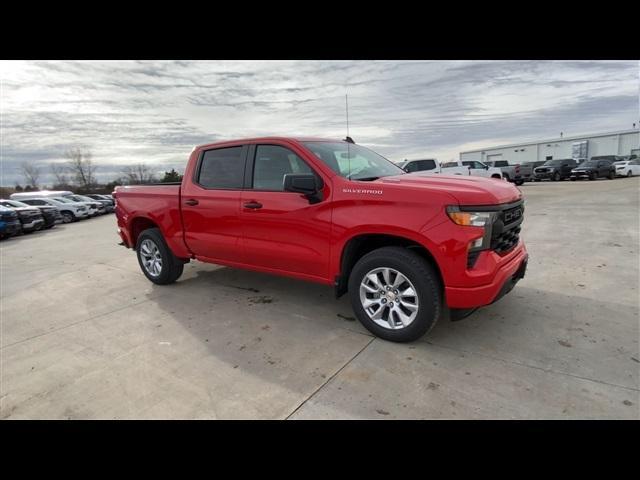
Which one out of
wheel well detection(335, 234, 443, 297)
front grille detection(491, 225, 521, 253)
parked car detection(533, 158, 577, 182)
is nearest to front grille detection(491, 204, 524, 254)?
front grille detection(491, 225, 521, 253)

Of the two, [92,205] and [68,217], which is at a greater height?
[92,205]

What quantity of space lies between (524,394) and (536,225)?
7.29m

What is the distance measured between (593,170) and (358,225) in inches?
1258

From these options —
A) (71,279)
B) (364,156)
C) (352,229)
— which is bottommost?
(71,279)

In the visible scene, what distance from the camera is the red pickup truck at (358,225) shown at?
9.92 feet

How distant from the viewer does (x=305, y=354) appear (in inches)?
129

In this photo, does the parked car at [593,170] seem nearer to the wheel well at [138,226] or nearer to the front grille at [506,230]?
the front grille at [506,230]

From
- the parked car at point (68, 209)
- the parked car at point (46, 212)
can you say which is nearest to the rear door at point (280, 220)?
the parked car at point (46, 212)

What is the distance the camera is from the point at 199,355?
3.37 m

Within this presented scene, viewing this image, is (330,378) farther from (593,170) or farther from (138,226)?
(593,170)

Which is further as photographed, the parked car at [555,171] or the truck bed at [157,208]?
the parked car at [555,171]

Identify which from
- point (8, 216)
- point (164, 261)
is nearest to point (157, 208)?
point (164, 261)

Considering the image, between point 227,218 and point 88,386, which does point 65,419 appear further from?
point 227,218

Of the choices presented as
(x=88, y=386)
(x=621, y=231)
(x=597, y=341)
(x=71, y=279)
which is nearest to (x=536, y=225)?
(x=621, y=231)
